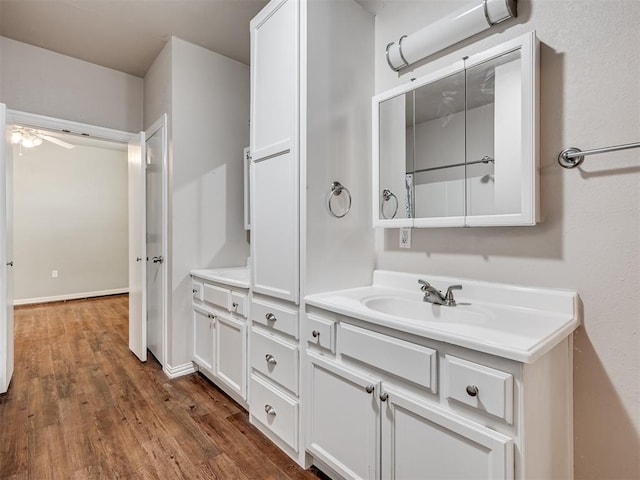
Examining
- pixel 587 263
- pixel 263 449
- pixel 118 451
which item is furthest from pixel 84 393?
pixel 587 263

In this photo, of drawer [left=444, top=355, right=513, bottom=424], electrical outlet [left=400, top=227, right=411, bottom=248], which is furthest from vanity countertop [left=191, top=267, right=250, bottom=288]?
drawer [left=444, top=355, right=513, bottom=424]

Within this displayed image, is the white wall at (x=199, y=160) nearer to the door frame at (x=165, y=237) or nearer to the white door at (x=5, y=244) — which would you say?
the door frame at (x=165, y=237)

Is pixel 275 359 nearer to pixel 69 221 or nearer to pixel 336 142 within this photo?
pixel 336 142

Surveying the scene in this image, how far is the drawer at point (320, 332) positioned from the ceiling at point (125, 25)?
2.10m

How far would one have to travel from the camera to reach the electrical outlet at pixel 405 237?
5.91ft

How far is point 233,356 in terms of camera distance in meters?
2.21

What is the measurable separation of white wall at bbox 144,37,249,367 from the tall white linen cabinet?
1012 millimetres

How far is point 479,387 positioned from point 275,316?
1060 mm

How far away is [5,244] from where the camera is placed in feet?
7.75

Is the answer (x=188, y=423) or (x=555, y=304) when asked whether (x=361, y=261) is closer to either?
(x=555, y=304)

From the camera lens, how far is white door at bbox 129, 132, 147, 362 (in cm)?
296

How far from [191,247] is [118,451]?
56.6 inches

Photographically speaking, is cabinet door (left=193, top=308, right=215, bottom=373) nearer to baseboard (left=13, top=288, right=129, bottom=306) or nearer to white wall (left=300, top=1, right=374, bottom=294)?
white wall (left=300, top=1, right=374, bottom=294)

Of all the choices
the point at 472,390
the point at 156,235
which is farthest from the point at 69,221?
the point at 472,390
